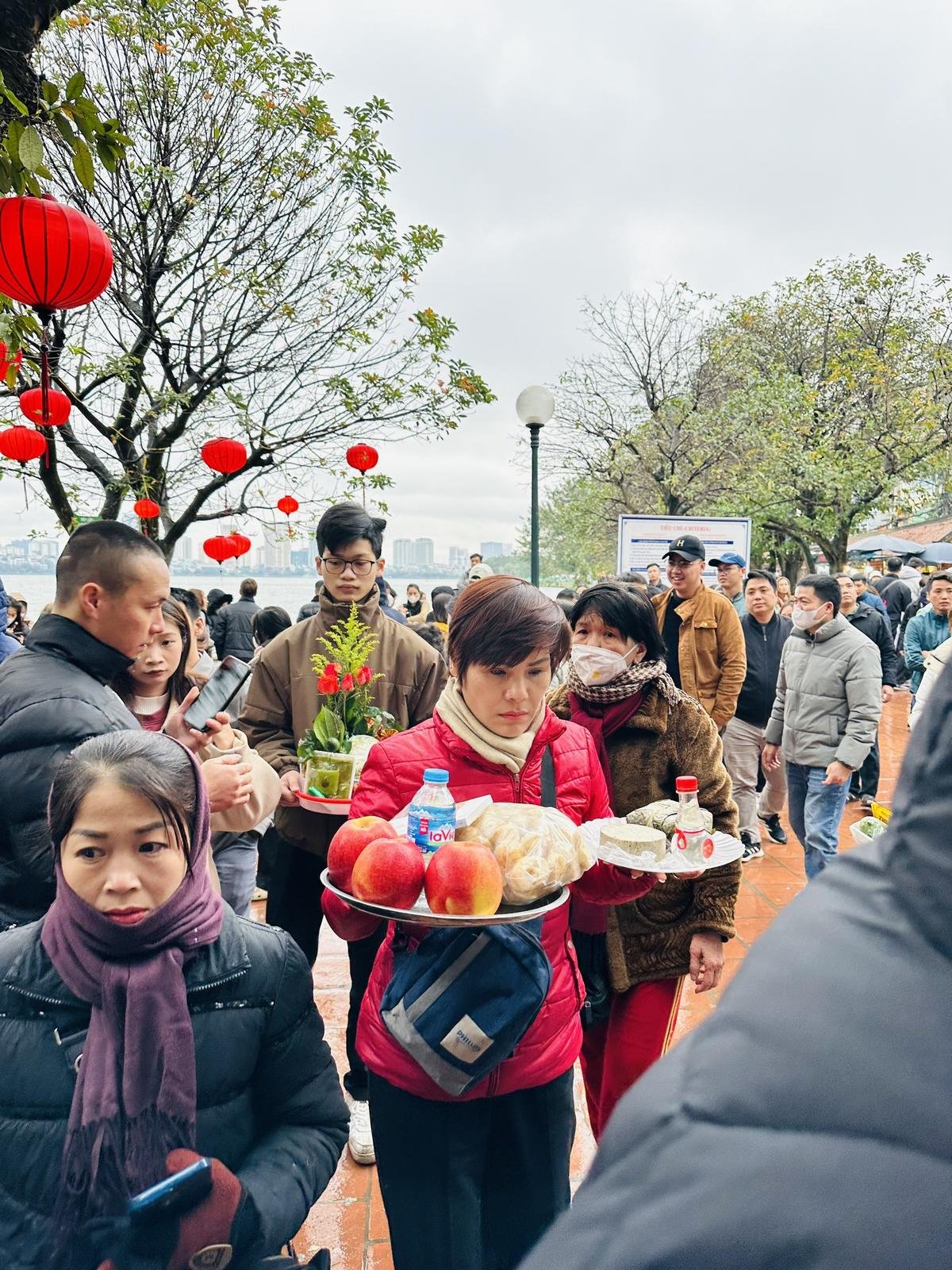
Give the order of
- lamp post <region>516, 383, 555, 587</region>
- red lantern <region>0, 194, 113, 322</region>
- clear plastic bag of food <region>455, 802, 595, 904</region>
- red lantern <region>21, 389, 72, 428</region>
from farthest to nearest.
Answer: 1. lamp post <region>516, 383, 555, 587</region>
2. red lantern <region>21, 389, 72, 428</region>
3. red lantern <region>0, 194, 113, 322</region>
4. clear plastic bag of food <region>455, 802, 595, 904</region>

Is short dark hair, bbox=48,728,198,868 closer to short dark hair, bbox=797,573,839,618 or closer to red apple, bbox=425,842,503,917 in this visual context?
red apple, bbox=425,842,503,917

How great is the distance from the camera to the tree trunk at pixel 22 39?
3.14 m

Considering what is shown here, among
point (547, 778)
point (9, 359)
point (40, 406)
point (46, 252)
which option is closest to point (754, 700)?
point (547, 778)

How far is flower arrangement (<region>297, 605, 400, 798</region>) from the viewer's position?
291cm

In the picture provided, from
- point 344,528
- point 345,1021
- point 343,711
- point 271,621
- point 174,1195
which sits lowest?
point 345,1021

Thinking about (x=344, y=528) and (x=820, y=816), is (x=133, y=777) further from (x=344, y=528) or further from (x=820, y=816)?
(x=820, y=816)

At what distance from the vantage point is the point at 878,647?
7570 mm

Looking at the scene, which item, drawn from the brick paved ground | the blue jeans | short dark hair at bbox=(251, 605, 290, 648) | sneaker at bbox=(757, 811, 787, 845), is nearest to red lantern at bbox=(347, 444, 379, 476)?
short dark hair at bbox=(251, 605, 290, 648)

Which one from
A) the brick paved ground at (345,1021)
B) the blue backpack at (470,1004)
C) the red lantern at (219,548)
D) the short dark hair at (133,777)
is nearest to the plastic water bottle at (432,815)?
the blue backpack at (470,1004)

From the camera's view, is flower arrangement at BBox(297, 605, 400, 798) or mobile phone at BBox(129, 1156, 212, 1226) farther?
flower arrangement at BBox(297, 605, 400, 798)

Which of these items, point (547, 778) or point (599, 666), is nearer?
point (547, 778)

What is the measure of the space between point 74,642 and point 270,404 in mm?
10221

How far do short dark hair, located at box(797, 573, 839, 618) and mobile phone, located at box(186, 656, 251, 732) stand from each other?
12.4 feet

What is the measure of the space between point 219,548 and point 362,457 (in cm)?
307
